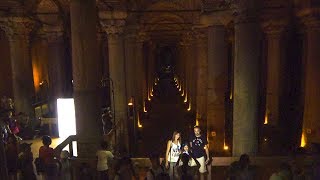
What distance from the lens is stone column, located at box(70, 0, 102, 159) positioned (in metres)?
8.30

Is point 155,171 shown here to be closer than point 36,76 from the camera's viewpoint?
Yes

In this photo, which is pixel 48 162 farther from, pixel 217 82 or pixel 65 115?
pixel 217 82

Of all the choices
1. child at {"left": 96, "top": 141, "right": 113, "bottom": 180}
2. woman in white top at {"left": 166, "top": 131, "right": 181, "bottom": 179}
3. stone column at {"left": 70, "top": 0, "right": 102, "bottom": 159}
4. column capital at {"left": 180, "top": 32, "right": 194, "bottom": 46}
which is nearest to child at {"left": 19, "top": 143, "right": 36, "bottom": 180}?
child at {"left": 96, "top": 141, "right": 113, "bottom": 180}

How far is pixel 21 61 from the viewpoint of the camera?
14492mm

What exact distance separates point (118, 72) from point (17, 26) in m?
4.29

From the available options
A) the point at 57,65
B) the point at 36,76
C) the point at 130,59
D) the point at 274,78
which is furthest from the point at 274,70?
the point at 36,76

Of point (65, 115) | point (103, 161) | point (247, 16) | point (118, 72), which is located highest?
point (247, 16)

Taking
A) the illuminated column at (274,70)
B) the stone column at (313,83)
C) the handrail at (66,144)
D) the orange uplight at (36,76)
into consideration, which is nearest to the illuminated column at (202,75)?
the illuminated column at (274,70)

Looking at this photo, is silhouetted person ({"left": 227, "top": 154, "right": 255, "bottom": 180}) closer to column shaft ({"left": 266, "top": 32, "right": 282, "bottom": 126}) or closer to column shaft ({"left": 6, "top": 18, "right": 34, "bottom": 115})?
column shaft ({"left": 6, "top": 18, "right": 34, "bottom": 115})

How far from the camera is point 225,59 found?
1415 cm

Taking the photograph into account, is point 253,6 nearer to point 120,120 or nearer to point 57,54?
point 120,120

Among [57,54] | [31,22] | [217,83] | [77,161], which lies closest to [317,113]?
[217,83]

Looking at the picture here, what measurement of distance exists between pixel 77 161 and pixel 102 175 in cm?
85

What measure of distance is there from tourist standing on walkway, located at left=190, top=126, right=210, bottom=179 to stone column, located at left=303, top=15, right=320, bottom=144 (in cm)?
617
